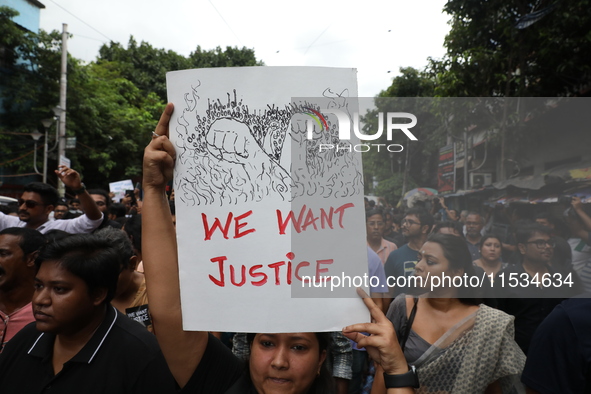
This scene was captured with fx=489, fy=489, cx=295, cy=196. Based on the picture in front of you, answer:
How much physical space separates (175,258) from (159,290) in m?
0.10

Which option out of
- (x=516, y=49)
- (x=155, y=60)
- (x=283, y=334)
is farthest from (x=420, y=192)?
(x=155, y=60)

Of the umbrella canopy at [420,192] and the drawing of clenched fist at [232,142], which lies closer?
the drawing of clenched fist at [232,142]

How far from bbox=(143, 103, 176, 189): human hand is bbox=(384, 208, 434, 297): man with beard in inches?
69.5

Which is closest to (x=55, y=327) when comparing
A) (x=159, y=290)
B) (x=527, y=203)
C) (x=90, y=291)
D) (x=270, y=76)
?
(x=90, y=291)

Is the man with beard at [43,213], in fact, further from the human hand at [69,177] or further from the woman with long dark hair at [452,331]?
the woman with long dark hair at [452,331]

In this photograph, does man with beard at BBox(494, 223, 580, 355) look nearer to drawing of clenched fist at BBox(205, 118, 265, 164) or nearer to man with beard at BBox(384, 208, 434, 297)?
man with beard at BBox(384, 208, 434, 297)

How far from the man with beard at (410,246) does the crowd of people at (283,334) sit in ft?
0.05

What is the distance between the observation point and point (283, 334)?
1.47 meters

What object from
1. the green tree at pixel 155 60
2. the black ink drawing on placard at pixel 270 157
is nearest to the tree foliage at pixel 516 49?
the black ink drawing on placard at pixel 270 157

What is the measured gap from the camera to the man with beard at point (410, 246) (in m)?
2.94

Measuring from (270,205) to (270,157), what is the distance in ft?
0.44

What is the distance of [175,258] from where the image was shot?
149 centimetres

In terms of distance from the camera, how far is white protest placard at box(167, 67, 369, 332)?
4.32ft

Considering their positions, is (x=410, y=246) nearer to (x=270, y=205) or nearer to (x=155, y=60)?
(x=270, y=205)
